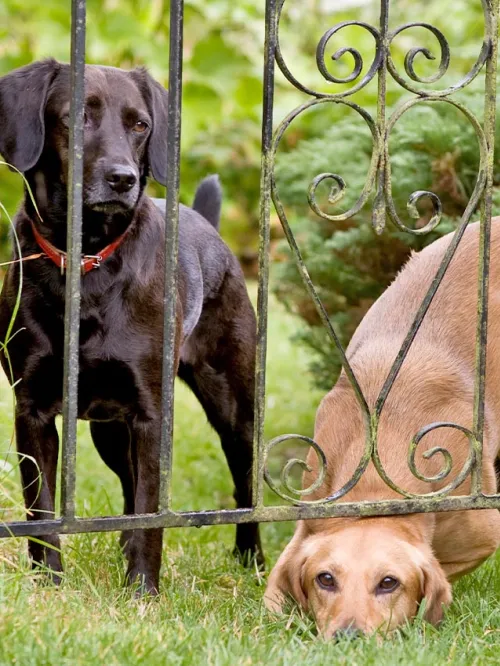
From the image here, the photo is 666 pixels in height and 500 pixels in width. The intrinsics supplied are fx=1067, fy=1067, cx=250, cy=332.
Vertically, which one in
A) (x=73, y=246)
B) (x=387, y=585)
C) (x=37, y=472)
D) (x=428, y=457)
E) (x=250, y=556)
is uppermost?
(x=73, y=246)

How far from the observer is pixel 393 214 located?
104 inches

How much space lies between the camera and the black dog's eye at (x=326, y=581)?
278cm

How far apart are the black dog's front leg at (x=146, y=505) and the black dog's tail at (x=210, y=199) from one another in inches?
52.1

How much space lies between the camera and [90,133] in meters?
3.03

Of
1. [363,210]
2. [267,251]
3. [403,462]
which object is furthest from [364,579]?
[363,210]

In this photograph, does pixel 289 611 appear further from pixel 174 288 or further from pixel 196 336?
pixel 196 336

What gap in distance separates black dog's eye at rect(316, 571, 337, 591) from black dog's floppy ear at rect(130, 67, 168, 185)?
1.23 metres

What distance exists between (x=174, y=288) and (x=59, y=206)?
68 centimetres

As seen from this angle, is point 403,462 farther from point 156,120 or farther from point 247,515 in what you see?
point 156,120

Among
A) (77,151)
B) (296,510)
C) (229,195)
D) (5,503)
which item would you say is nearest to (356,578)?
(296,510)

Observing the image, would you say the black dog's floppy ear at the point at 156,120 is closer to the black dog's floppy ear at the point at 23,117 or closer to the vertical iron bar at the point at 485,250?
the black dog's floppy ear at the point at 23,117

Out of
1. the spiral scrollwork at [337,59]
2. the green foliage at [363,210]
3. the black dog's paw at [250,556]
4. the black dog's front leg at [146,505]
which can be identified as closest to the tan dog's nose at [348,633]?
the black dog's front leg at [146,505]

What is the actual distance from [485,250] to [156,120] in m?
1.09

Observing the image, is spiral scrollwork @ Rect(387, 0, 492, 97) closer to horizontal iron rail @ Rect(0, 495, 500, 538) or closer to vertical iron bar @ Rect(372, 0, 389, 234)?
vertical iron bar @ Rect(372, 0, 389, 234)
